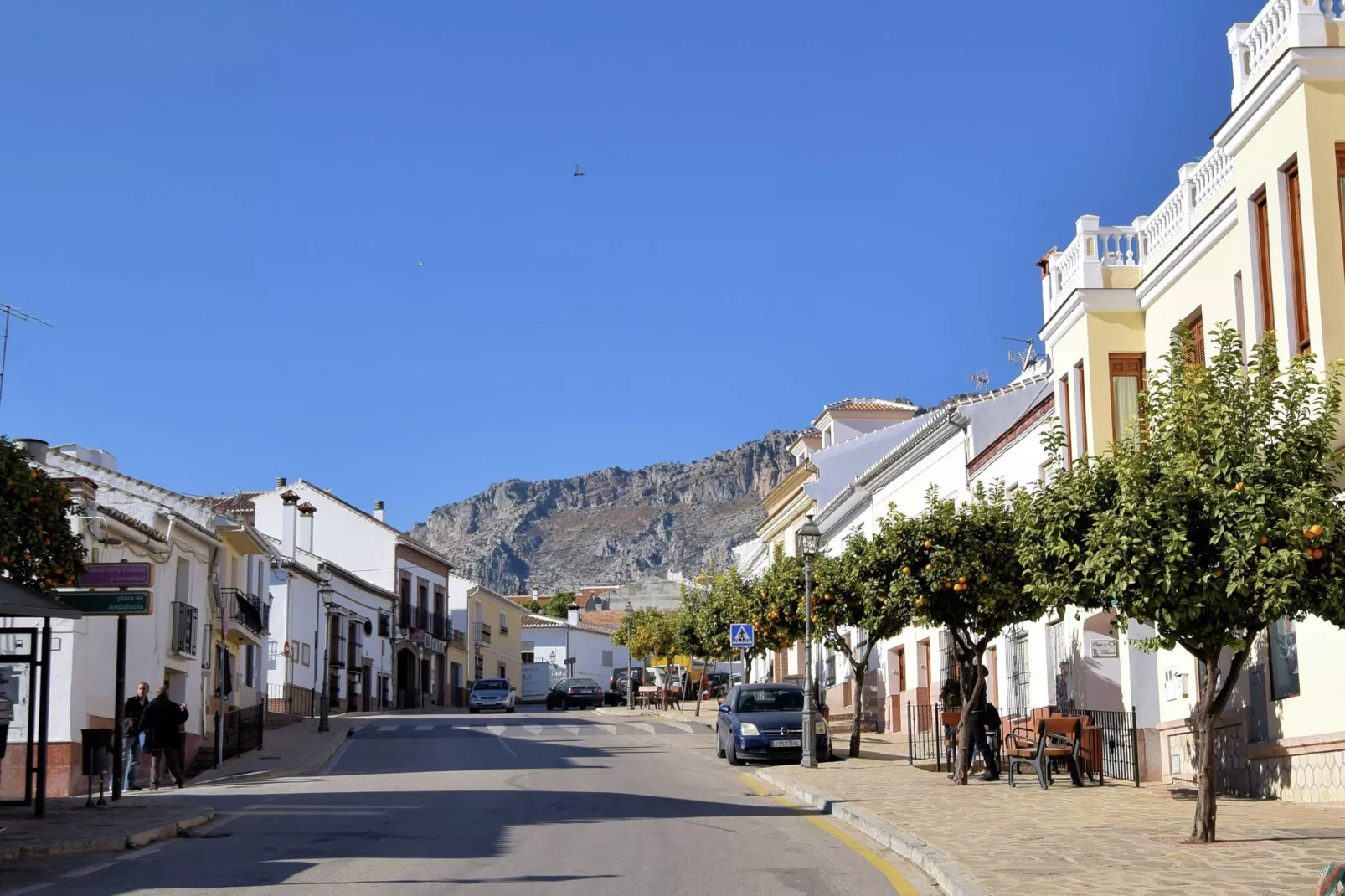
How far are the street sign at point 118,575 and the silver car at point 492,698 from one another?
133 feet

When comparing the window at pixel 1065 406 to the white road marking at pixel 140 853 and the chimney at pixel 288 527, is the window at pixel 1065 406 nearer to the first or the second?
the white road marking at pixel 140 853

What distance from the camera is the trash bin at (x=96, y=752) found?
18.2m

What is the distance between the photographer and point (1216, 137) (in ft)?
57.6

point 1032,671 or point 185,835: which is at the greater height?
point 1032,671

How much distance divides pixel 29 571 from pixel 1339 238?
573 inches

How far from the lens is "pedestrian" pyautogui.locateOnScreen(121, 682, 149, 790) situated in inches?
919

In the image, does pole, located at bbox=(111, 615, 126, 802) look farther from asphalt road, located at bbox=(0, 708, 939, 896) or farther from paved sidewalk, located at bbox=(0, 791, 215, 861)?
asphalt road, located at bbox=(0, 708, 939, 896)

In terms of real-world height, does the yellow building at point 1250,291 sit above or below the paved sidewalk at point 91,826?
above

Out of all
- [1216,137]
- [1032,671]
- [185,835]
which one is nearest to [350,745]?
[1032,671]

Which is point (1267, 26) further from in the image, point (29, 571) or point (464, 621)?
point (464, 621)

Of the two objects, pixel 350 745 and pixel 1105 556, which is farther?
pixel 350 745

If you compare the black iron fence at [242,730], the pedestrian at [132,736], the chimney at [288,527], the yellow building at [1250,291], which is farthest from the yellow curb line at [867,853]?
the chimney at [288,527]

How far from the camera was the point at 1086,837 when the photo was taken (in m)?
14.3

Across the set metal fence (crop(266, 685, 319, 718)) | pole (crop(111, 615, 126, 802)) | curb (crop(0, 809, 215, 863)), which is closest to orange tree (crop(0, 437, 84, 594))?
pole (crop(111, 615, 126, 802))
